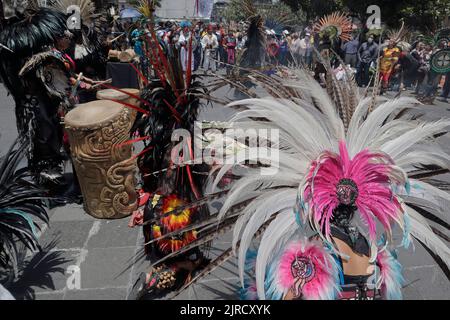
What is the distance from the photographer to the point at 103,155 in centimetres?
344

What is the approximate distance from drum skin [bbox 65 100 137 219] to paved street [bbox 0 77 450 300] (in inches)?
9.4

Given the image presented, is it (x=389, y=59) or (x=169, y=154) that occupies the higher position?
(x=389, y=59)

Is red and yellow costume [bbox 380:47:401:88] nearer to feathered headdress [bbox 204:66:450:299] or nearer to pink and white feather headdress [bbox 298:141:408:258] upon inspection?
feathered headdress [bbox 204:66:450:299]

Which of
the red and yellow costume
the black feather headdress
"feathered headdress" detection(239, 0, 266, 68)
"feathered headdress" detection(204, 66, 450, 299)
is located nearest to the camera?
"feathered headdress" detection(204, 66, 450, 299)

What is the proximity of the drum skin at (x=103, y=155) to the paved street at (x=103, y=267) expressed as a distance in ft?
0.78

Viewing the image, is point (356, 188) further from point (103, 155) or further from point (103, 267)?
point (103, 155)

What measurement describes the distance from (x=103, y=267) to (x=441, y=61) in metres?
10.4

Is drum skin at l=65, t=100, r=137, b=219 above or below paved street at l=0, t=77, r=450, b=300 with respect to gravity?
above

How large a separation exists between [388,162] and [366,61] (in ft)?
36.2

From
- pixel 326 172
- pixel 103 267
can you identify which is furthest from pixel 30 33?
pixel 326 172

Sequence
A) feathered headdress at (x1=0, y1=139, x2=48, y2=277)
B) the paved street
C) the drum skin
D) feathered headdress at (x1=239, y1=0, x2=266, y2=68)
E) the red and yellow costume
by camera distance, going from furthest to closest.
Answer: the red and yellow costume < feathered headdress at (x1=239, y1=0, x2=266, y2=68) < the drum skin < the paved street < feathered headdress at (x1=0, y1=139, x2=48, y2=277)

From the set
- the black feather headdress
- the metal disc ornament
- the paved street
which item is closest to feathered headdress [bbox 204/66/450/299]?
the paved street

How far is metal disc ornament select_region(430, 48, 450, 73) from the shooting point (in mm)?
9619
